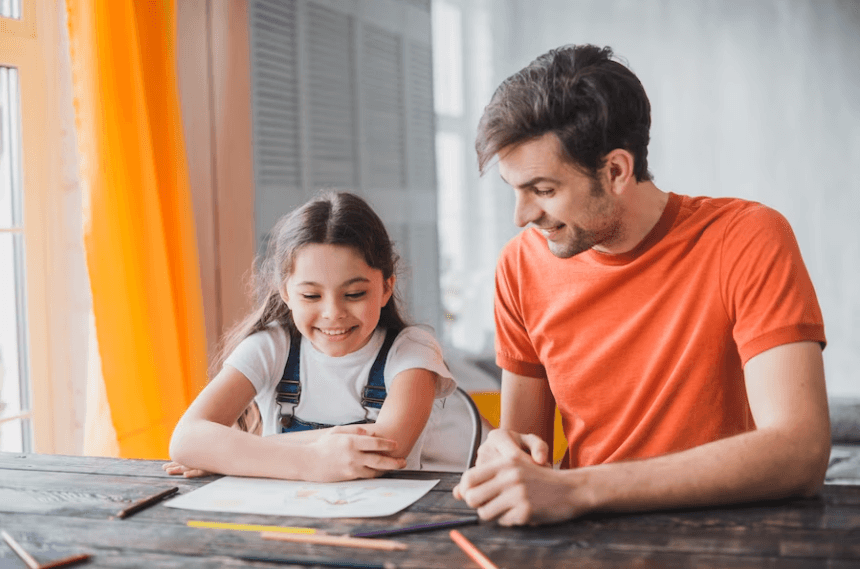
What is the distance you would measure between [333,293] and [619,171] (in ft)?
1.86

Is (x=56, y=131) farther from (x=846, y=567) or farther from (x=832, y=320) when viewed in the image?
(x=832, y=320)

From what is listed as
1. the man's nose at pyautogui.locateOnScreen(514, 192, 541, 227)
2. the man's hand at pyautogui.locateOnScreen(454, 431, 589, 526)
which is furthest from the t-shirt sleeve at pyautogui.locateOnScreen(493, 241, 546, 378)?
the man's hand at pyautogui.locateOnScreen(454, 431, 589, 526)

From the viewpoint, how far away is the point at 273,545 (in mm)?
913

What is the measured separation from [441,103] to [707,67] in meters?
1.14

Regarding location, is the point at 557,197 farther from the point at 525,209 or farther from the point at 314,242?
the point at 314,242

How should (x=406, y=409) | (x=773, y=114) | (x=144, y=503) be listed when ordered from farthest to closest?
(x=773, y=114)
(x=406, y=409)
(x=144, y=503)

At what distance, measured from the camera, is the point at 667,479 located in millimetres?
978

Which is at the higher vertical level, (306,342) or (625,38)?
(625,38)

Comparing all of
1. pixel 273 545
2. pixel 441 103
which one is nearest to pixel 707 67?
pixel 441 103

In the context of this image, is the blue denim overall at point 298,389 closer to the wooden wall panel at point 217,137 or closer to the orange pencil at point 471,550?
the orange pencil at point 471,550

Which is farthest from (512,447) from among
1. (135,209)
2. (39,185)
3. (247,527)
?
(39,185)

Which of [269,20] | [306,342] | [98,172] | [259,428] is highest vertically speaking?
[269,20]

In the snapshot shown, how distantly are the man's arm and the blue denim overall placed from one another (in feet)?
1.99

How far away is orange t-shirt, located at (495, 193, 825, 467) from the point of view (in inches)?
47.9
